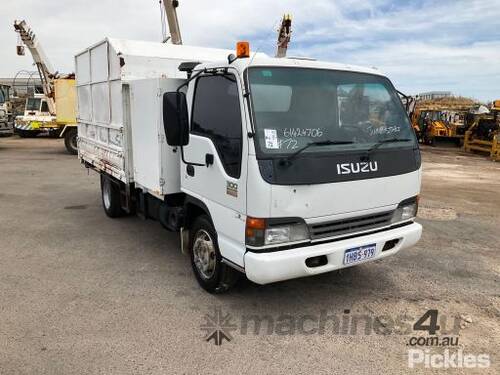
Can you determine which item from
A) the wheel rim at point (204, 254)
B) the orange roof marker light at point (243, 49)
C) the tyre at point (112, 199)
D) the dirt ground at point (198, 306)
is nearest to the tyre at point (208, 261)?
the wheel rim at point (204, 254)

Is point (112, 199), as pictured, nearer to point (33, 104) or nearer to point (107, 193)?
point (107, 193)

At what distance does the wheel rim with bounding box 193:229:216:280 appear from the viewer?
4.02 m

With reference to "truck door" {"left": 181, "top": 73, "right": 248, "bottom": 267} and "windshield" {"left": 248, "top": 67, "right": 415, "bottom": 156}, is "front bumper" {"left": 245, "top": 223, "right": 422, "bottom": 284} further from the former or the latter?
"windshield" {"left": 248, "top": 67, "right": 415, "bottom": 156}

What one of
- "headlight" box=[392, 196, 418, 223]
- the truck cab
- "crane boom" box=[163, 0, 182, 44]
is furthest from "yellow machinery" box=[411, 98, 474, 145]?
the truck cab

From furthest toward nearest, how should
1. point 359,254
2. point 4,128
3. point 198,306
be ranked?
point 4,128
point 198,306
point 359,254

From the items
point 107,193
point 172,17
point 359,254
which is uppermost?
point 172,17

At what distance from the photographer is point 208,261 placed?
4082 millimetres

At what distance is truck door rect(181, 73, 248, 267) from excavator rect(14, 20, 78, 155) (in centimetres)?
1221

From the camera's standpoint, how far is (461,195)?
9.36 m

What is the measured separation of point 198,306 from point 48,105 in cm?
1900

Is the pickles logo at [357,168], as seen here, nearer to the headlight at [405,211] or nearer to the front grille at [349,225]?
the front grille at [349,225]

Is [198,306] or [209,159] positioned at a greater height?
[209,159]

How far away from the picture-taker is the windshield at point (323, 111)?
3.34 m

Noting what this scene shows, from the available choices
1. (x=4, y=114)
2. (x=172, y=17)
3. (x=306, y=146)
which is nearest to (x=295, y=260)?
(x=306, y=146)
